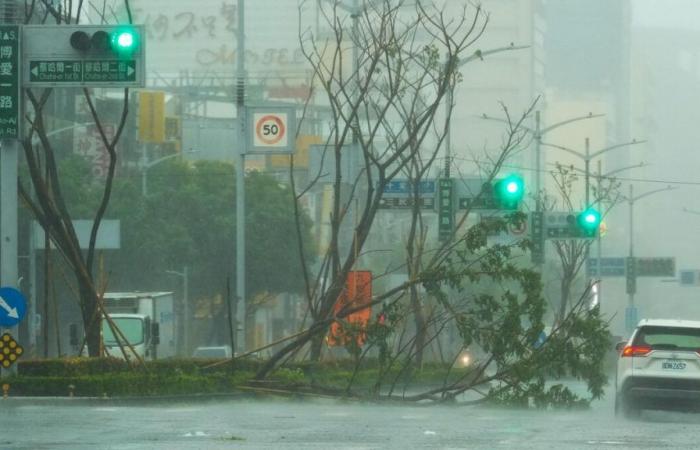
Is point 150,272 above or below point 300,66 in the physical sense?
below

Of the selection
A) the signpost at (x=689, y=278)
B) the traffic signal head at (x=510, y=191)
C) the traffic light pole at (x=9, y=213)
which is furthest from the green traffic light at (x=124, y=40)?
the signpost at (x=689, y=278)

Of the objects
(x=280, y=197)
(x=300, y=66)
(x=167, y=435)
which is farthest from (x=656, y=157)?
(x=167, y=435)

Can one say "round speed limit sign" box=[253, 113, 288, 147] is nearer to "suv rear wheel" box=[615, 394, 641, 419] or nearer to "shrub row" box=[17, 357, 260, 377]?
"shrub row" box=[17, 357, 260, 377]

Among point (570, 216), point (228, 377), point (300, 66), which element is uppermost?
point (300, 66)

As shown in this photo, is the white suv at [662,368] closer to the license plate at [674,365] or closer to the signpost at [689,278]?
the license plate at [674,365]

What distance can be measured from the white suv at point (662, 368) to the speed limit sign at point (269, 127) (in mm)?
15438

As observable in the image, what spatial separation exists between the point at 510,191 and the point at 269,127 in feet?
19.0

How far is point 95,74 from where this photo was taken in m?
26.4

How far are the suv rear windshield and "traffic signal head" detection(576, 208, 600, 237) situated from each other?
19805 mm

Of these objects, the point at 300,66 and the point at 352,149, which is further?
the point at 300,66

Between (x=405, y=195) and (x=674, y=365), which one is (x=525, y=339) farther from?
(x=405, y=195)

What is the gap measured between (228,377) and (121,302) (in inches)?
872

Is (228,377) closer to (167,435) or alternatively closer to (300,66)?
(167,435)

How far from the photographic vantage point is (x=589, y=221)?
43.8 metres
